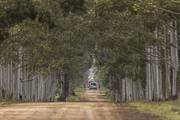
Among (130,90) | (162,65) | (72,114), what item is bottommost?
(72,114)

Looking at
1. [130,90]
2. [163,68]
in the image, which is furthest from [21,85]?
[163,68]

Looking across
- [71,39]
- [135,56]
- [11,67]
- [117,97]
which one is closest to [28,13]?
[71,39]

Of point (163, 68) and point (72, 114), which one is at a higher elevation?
point (163, 68)

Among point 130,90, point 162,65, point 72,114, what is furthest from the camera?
point 130,90

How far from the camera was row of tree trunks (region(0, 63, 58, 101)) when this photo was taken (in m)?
58.5

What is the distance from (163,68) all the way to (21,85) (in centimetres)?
1825

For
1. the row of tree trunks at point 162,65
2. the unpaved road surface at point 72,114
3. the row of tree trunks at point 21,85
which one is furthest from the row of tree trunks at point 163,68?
the row of tree trunks at point 21,85

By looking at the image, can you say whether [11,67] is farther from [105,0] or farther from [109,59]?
[105,0]

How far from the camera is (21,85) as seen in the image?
58.8 metres

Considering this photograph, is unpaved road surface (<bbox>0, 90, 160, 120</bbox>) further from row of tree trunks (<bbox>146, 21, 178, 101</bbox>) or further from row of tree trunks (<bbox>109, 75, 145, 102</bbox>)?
row of tree trunks (<bbox>109, 75, 145, 102</bbox>)

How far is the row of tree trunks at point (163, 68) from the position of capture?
41.4 m

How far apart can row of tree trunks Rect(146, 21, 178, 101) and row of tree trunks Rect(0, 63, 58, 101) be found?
48.7ft

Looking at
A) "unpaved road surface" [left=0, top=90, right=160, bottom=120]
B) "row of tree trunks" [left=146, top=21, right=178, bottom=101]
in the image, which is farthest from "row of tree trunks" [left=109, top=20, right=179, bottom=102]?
"unpaved road surface" [left=0, top=90, right=160, bottom=120]

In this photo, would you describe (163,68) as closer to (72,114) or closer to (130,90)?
(130,90)
